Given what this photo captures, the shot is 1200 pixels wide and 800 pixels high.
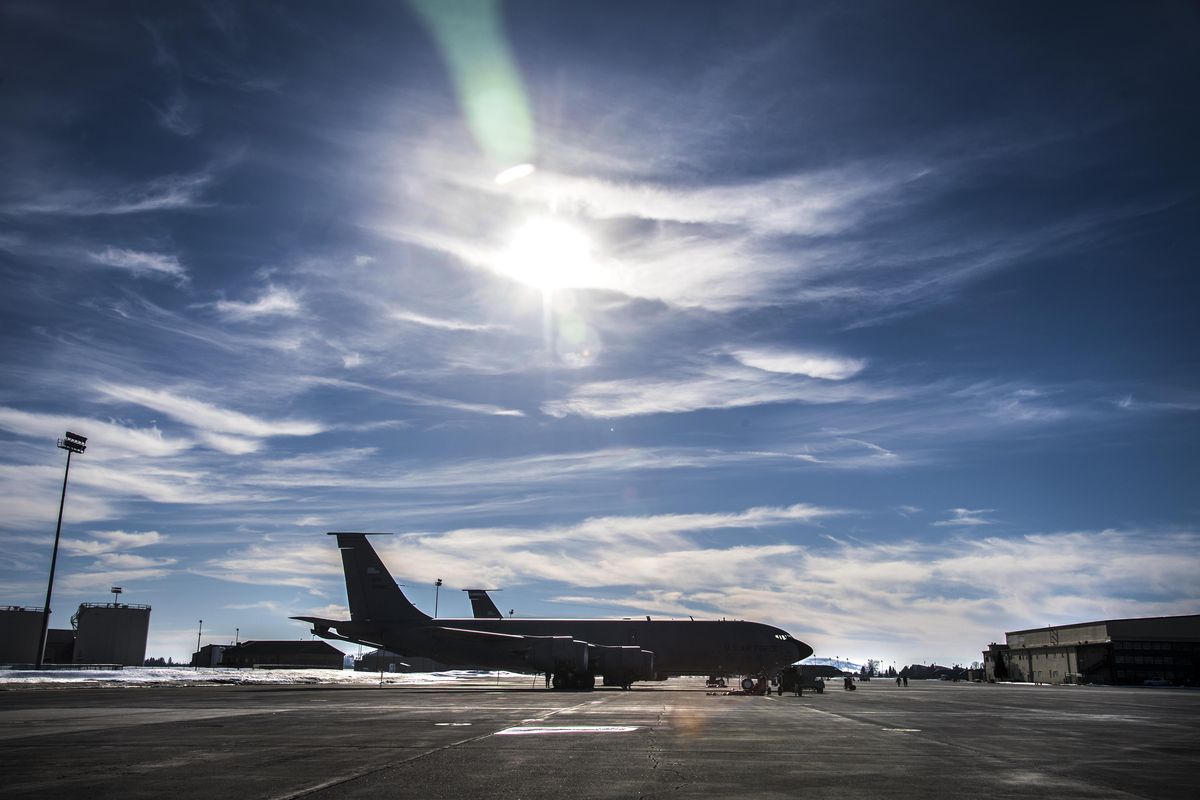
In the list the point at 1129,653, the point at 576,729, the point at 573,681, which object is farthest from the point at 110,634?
the point at 1129,653

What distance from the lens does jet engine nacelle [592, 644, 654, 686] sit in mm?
56281

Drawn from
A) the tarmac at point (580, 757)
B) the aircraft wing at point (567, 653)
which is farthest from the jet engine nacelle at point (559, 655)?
the tarmac at point (580, 757)

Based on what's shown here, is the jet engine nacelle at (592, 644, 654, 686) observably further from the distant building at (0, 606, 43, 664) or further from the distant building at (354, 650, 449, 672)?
the distant building at (354, 650, 449, 672)

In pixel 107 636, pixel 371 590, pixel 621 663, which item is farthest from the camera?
pixel 107 636

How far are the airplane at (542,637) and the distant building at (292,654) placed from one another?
98155mm

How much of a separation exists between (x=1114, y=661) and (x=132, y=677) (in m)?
121

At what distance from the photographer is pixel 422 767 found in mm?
12711

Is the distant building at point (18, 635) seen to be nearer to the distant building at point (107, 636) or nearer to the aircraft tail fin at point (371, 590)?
the distant building at point (107, 636)

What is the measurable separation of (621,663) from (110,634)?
92.2 m

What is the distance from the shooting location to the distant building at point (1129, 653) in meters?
118

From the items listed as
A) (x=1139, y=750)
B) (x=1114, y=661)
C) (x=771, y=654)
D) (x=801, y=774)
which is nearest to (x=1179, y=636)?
(x=1114, y=661)

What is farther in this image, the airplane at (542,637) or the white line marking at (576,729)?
the airplane at (542,637)

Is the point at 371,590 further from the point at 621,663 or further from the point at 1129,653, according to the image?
the point at 1129,653

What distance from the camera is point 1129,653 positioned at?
119m
